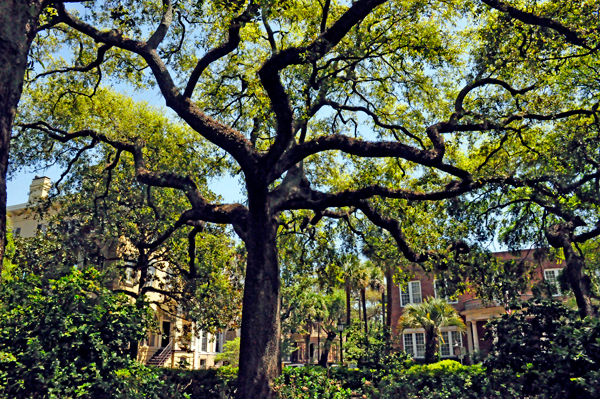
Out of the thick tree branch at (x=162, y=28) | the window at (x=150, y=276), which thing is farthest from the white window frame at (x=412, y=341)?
the thick tree branch at (x=162, y=28)

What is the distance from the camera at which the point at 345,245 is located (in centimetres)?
1562

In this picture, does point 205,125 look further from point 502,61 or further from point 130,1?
point 502,61

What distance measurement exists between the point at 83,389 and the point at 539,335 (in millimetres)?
8431

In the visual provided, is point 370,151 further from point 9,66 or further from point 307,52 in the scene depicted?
point 9,66

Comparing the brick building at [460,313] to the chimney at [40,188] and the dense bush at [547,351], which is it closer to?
the dense bush at [547,351]

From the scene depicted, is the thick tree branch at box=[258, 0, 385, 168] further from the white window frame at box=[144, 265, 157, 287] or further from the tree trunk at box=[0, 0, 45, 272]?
the white window frame at box=[144, 265, 157, 287]

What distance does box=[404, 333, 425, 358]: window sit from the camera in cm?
3816

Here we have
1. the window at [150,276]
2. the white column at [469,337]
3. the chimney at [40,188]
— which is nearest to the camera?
the chimney at [40,188]

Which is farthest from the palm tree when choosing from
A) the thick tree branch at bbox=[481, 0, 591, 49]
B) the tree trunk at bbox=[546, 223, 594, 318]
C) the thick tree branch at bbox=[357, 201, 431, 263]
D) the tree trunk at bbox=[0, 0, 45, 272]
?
the tree trunk at bbox=[0, 0, 45, 272]

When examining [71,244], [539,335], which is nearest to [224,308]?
[71,244]

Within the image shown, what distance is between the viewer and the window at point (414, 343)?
125ft

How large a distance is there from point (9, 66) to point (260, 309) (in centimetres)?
720

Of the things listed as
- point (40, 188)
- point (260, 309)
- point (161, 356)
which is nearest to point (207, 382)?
point (260, 309)

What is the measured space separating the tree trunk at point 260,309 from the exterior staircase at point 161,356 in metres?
22.1
